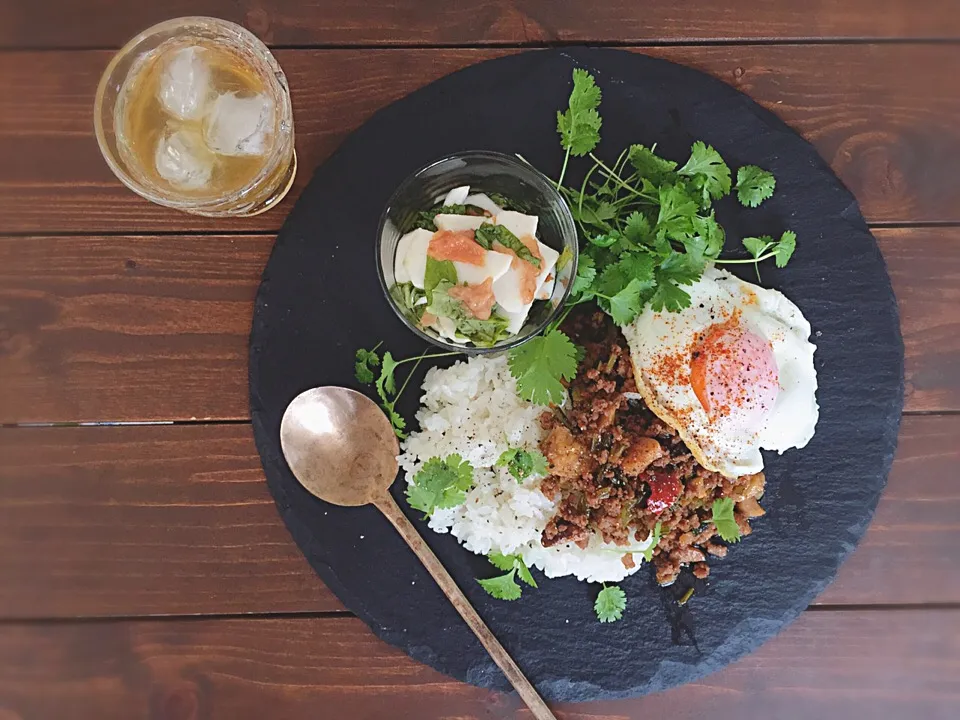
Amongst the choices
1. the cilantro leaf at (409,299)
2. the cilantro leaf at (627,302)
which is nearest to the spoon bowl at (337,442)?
the cilantro leaf at (409,299)

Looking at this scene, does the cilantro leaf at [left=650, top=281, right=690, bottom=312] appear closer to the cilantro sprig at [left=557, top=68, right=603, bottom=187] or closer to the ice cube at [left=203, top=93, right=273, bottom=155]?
the cilantro sprig at [left=557, top=68, right=603, bottom=187]

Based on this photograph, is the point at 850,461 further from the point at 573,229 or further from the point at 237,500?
the point at 237,500

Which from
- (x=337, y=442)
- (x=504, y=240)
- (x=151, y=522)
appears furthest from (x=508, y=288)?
(x=151, y=522)

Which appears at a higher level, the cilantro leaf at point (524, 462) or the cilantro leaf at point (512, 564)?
the cilantro leaf at point (524, 462)

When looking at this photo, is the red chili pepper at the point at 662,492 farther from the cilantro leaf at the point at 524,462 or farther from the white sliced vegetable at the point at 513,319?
the white sliced vegetable at the point at 513,319

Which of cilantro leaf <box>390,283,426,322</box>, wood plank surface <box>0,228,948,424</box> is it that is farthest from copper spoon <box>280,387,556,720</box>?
cilantro leaf <box>390,283,426,322</box>

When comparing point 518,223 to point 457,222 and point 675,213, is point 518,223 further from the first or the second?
point 675,213

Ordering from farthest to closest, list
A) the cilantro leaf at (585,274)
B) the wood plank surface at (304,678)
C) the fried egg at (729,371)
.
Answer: the wood plank surface at (304,678) → the cilantro leaf at (585,274) → the fried egg at (729,371)
